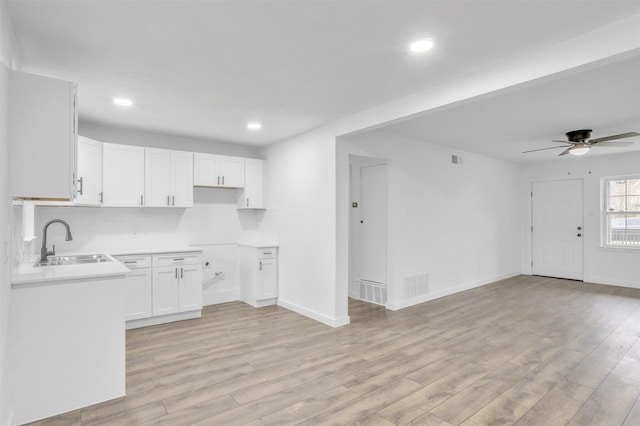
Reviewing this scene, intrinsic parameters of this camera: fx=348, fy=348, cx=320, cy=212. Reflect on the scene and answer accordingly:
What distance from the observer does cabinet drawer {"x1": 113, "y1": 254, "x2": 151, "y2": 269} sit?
416 cm

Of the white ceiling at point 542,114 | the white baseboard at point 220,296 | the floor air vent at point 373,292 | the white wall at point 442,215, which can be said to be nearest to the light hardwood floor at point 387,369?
the floor air vent at point 373,292

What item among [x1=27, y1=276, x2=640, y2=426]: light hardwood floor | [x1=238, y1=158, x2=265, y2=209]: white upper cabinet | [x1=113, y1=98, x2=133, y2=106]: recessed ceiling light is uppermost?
[x1=113, y1=98, x2=133, y2=106]: recessed ceiling light

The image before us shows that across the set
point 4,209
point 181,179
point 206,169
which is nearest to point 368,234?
point 206,169

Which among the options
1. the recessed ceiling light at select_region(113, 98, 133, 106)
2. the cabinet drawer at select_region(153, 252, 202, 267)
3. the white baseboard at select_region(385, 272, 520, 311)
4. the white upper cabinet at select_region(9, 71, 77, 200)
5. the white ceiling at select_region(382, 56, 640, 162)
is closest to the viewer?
the white upper cabinet at select_region(9, 71, 77, 200)

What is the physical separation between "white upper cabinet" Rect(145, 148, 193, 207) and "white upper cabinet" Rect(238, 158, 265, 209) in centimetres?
84

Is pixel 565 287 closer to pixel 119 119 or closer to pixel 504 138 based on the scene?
pixel 504 138

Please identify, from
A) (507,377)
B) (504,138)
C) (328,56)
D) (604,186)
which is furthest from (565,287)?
(328,56)

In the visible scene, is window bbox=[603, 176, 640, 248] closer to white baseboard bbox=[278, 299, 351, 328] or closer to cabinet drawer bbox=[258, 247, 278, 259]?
white baseboard bbox=[278, 299, 351, 328]

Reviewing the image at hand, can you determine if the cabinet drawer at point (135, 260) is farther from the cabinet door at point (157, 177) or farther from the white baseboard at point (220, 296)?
the white baseboard at point (220, 296)

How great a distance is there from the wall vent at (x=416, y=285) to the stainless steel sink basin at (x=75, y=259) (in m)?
3.92

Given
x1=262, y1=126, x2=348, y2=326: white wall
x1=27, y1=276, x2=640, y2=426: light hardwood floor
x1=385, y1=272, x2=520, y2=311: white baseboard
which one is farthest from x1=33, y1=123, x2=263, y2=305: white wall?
x1=385, y1=272, x2=520, y2=311: white baseboard

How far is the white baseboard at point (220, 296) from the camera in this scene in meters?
5.32

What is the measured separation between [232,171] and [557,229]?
690 cm

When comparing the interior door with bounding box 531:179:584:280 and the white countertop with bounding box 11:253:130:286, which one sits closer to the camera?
the white countertop with bounding box 11:253:130:286
